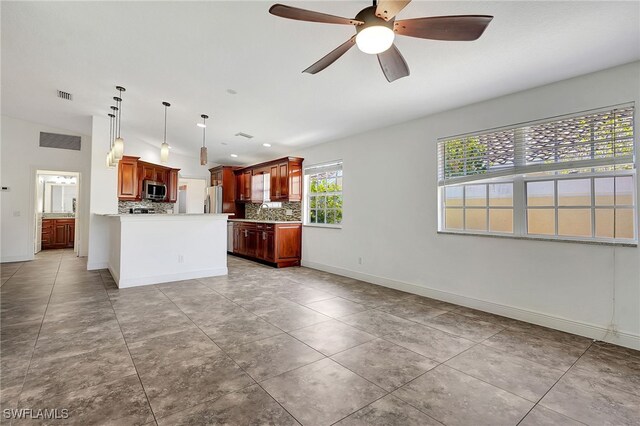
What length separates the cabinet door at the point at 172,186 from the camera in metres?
7.81

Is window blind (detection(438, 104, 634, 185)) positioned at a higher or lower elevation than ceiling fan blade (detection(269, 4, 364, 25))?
lower

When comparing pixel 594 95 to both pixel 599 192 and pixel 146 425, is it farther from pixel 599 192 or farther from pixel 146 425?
pixel 146 425

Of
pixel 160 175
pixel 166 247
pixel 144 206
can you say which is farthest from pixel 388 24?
pixel 144 206

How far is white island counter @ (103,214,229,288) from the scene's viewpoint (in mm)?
4523

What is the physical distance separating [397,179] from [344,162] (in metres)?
1.32

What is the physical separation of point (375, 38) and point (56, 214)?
11150mm

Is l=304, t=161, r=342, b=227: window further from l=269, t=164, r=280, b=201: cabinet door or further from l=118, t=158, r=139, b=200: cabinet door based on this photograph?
Result: l=118, t=158, r=139, b=200: cabinet door

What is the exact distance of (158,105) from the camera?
467cm

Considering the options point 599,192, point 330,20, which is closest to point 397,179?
point 599,192

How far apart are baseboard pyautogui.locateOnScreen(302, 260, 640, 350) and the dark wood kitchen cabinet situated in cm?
953

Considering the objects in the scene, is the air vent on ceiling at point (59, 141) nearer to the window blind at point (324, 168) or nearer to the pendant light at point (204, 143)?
the pendant light at point (204, 143)

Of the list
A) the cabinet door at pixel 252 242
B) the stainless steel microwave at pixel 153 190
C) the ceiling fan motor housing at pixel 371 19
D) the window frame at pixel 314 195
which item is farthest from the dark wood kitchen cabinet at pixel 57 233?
the ceiling fan motor housing at pixel 371 19

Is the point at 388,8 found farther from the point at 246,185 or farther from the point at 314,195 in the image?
the point at 246,185

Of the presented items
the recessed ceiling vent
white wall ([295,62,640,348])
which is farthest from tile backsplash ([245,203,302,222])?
the recessed ceiling vent
